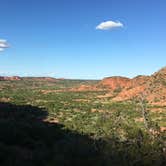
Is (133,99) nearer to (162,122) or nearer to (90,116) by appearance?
(90,116)

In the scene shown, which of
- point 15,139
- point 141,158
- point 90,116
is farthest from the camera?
point 90,116

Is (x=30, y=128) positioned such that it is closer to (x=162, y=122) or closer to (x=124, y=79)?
(x=162, y=122)

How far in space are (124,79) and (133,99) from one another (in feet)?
249

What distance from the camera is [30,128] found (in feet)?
125

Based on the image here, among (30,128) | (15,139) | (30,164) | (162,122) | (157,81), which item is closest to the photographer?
(30,164)

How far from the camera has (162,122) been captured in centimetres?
6975

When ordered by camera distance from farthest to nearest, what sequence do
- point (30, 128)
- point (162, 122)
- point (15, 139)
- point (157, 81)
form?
point (157, 81)
point (162, 122)
point (30, 128)
point (15, 139)

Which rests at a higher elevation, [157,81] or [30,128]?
[157,81]

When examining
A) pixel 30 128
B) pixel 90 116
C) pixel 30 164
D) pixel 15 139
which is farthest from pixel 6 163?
pixel 90 116

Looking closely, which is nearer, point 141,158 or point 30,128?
point 141,158

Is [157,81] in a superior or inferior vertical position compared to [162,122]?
superior

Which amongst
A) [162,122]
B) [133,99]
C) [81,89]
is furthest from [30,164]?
[81,89]

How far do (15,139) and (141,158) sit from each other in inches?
605

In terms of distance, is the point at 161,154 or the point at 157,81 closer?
the point at 161,154
